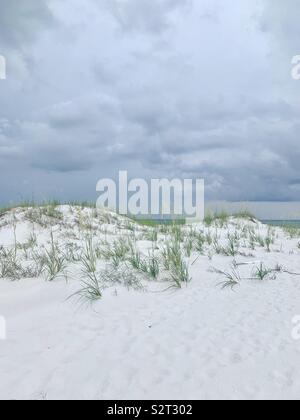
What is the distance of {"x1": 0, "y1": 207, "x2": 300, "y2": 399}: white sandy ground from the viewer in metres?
2.57

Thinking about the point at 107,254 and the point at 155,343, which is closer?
the point at 155,343

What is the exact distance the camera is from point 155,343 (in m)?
3.28

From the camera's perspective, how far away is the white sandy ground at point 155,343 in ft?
8.44
